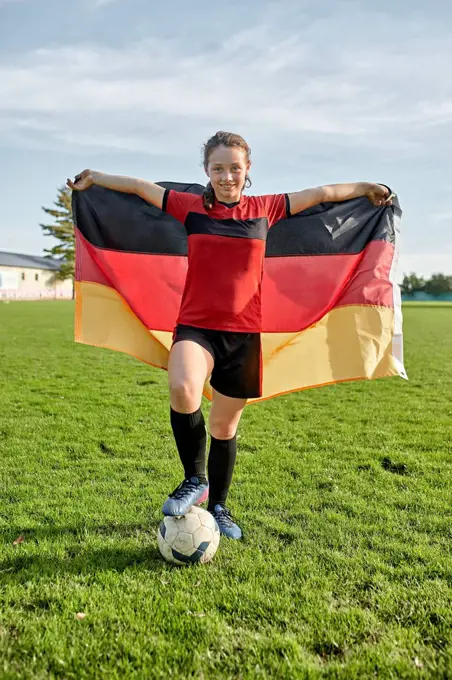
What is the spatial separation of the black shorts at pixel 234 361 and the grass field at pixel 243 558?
3.47ft

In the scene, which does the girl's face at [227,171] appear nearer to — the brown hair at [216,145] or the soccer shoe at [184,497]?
the brown hair at [216,145]

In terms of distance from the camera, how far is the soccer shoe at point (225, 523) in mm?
4102

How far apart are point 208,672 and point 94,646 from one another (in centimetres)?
59

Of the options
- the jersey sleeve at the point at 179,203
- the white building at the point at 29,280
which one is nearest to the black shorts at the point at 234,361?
the jersey sleeve at the point at 179,203

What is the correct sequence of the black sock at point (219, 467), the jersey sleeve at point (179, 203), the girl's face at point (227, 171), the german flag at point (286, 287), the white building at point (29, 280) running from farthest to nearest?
1. the white building at point (29, 280)
2. the german flag at point (286, 287)
3. the black sock at point (219, 467)
4. the jersey sleeve at point (179, 203)
5. the girl's face at point (227, 171)

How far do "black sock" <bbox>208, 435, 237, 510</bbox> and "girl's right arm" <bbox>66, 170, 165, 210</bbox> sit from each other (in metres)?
1.86

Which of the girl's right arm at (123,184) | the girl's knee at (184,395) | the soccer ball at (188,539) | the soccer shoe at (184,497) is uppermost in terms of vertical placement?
the girl's right arm at (123,184)

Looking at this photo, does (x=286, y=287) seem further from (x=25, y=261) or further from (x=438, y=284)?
(x=438, y=284)

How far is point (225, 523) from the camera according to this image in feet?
13.7

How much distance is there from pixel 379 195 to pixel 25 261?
93.1m

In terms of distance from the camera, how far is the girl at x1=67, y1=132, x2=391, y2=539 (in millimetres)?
3936

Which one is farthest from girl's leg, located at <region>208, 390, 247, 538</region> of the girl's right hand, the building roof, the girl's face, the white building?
the building roof

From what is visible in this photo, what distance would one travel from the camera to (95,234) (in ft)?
17.1

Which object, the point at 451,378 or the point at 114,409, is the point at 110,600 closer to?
the point at 114,409
